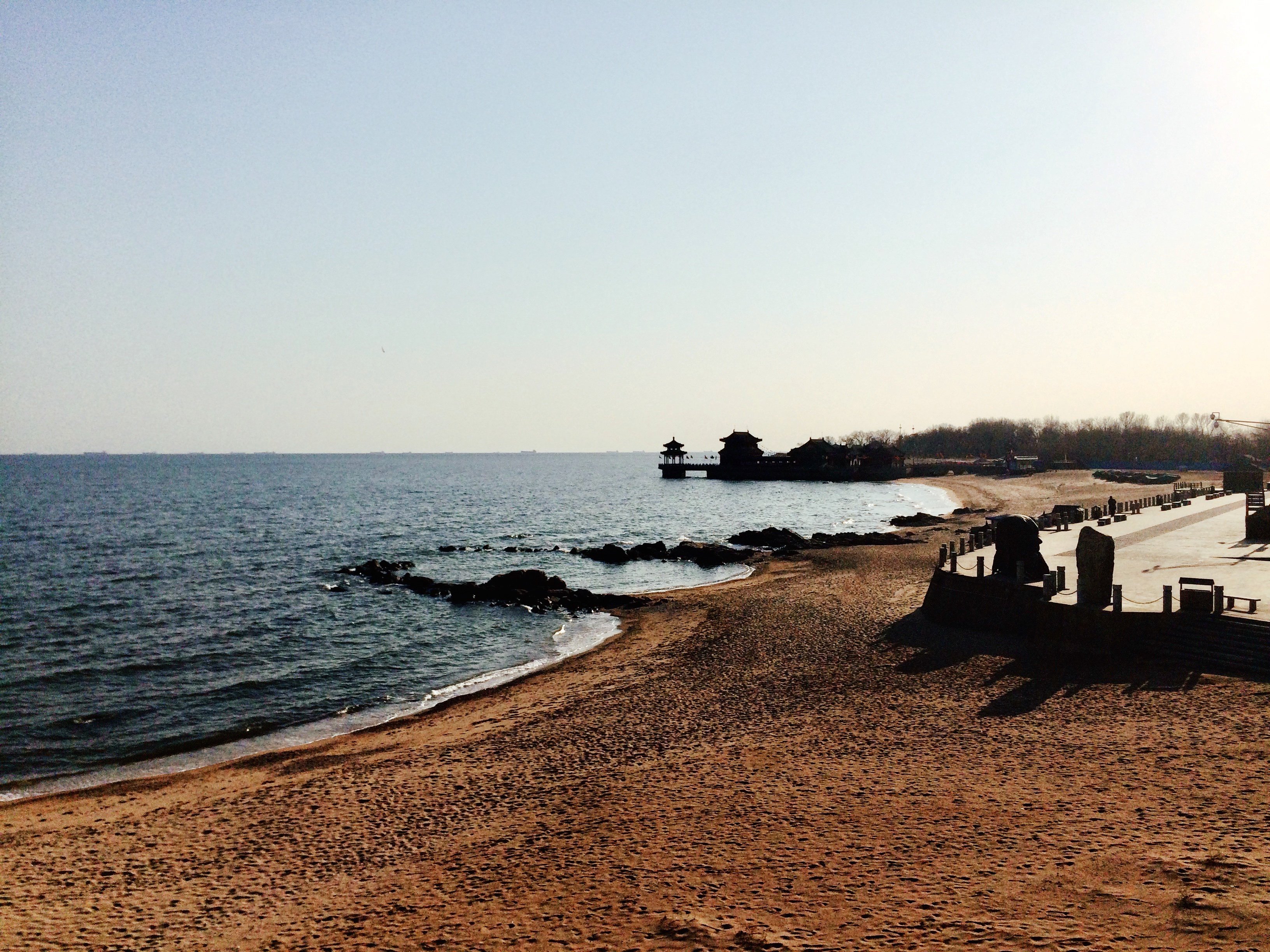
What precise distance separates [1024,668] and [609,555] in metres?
30.8

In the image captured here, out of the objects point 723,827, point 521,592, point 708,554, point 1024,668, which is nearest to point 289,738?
point 723,827

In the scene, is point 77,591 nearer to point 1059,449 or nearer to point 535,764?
point 535,764

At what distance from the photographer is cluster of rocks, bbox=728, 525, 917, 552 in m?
→ 47.7

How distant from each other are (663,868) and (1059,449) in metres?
179

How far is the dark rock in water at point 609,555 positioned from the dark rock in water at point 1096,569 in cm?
2944

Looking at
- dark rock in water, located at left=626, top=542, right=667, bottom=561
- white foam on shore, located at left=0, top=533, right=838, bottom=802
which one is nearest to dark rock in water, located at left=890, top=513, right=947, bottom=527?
dark rock in water, located at left=626, top=542, right=667, bottom=561

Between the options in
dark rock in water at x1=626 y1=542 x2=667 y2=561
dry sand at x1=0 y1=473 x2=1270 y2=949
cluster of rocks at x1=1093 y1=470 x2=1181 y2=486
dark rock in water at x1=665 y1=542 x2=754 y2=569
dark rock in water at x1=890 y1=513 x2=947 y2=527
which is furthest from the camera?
cluster of rocks at x1=1093 y1=470 x2=1181 y2=486

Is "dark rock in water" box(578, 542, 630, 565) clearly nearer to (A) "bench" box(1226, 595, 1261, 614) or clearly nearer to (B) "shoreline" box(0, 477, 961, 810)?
(B) "shoreline" box(0, 477, 961, 810)

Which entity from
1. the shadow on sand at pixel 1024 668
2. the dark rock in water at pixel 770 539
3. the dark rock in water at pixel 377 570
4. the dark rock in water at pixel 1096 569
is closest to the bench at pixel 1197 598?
the dark rock in water at pixel 1096 569

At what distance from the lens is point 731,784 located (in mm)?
12734

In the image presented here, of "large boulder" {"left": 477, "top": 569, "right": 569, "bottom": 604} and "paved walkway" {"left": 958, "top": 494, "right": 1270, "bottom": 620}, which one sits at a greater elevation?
"paved walkway" {"left": 958, "top": 494, "right": 1270, "bottom": 620}

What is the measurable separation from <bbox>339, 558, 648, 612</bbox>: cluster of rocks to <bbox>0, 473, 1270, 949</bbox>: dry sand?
13.4 metres

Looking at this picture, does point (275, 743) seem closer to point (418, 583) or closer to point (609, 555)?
point (418, 583)

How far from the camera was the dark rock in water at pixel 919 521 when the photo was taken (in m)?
59.6
